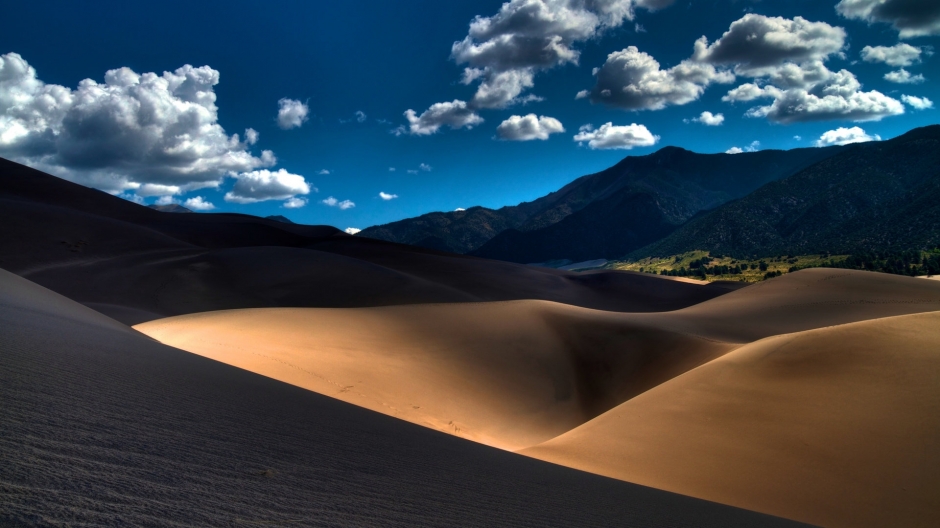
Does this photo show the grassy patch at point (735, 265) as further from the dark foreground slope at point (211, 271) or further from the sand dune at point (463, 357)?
the sand dune at point (463, 357)

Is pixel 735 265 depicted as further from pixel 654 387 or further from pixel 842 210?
pixel 654 387

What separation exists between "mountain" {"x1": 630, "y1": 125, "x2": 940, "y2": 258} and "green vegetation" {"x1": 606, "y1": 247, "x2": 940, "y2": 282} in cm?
972

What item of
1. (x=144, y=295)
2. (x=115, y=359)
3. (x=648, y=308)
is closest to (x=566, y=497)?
(x=115, y=359)

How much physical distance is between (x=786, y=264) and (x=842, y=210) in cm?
6381

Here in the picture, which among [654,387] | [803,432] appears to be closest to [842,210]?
[654,387]

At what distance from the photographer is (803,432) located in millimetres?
10086

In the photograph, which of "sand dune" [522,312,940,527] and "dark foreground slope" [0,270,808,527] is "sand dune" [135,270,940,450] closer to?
"sand dune" [522,312,940,527]

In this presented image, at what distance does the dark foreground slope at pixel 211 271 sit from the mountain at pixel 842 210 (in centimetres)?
10149

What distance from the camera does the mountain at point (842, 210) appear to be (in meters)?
130

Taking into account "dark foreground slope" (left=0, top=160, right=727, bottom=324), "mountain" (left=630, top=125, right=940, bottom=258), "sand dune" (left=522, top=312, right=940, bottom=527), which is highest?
"mountain" (left=630, top=125, right=940, bottom=258)

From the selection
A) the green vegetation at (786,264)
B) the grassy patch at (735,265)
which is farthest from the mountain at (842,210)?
the green vegetation at (786,264)

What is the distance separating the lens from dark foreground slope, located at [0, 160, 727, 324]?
35344 millimetres

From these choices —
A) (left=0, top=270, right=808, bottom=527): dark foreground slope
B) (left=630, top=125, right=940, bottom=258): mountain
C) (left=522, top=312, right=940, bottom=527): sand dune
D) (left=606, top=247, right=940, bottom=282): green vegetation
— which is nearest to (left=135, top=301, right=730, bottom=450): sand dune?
(left=522, top=312, right=940, bottom=527): sand dune

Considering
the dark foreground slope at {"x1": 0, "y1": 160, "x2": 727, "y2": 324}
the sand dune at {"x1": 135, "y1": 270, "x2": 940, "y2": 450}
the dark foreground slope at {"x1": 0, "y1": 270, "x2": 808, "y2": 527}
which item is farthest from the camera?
the dark foreground slope at {"x1": 0, "y1": 160, "x2": 727, "y2": 324}
